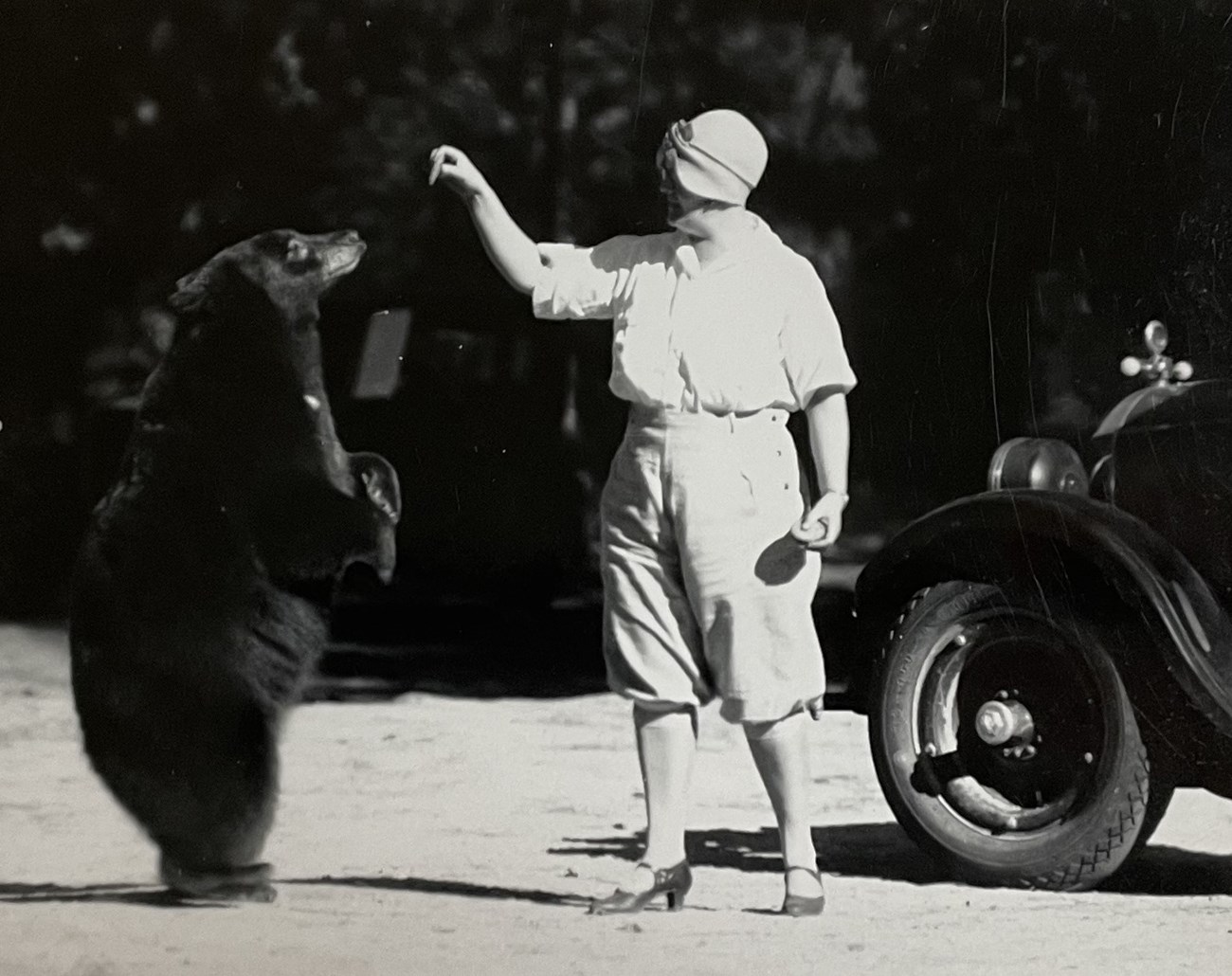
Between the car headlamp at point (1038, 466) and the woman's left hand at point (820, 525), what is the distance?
60 centimetres

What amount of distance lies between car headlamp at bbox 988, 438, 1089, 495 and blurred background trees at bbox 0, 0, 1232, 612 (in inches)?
2.1


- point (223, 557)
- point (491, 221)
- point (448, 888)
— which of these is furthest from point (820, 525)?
point (223, 557)

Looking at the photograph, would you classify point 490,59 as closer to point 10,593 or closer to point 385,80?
point 385,80

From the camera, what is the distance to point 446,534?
3830 mm

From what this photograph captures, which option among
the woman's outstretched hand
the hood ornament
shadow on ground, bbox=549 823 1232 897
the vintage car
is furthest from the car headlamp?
the woman's outstretched hand

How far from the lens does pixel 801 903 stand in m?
3.58

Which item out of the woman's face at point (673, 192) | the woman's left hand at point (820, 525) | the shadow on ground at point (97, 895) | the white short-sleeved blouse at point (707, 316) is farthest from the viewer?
the shadow on ground at point (97, 895)

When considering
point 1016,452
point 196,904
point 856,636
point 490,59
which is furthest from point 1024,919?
point 490,59

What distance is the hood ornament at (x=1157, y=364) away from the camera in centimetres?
392

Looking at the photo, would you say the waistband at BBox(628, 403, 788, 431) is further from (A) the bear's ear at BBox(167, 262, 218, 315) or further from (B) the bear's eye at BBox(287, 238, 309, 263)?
(A) the bear's ear at BBox(167, 262, 218, 315)

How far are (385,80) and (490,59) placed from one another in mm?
244

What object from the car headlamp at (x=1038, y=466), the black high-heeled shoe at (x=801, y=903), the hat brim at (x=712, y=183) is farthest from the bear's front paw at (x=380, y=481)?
the car headlamp at (x=1038, y=466)

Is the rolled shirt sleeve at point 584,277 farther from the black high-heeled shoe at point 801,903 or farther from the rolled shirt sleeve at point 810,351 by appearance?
the black high-heeled shoe at point 801,903

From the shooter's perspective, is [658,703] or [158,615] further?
[158,615]
